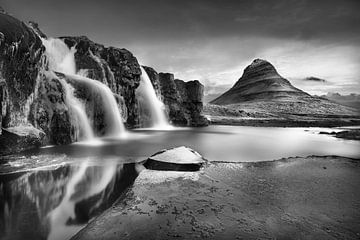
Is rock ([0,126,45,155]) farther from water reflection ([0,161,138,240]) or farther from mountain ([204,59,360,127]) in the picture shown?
mountain ([204,59,360,127])

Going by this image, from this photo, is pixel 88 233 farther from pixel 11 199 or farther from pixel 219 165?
pixel 219 165

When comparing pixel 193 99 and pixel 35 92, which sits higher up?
pixel 193 99

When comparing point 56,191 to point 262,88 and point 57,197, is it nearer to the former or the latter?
point 57,197

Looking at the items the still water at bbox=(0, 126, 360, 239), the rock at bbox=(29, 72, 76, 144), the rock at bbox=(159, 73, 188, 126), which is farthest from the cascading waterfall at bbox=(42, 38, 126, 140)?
the rock at bbox=(159, 73, 188, 126)

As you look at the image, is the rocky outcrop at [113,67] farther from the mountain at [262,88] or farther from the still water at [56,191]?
the mountain at [262,88]

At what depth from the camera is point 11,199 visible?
21.2 feet

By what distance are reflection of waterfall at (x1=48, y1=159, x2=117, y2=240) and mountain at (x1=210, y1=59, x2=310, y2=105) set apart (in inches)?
5836

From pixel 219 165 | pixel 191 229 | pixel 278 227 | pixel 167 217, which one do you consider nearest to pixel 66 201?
pixel 167 217

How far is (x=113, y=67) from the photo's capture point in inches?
1282

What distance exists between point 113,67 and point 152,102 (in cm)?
949

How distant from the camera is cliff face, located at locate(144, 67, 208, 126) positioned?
4468 centimetres

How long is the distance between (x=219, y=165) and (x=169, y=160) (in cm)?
279

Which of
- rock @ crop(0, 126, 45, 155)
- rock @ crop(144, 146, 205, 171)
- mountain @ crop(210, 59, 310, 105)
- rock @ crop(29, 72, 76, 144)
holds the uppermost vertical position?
mountain @ crop(210, 59, 310, 105)

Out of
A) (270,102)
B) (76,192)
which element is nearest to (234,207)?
(76,192)
